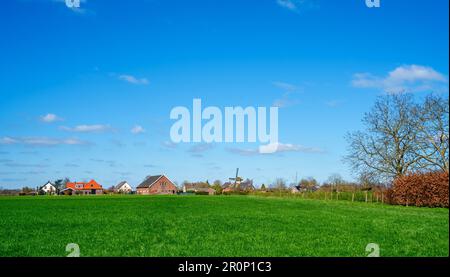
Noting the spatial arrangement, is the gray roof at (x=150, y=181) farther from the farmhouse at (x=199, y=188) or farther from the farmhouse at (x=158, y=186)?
the farmhouse at (x=199, y=188)

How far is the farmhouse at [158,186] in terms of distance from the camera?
96.7 m

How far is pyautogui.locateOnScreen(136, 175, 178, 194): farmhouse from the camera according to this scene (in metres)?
96.7

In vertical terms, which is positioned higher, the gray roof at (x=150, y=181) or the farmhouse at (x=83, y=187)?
the gray roof at (x=150, y=181)

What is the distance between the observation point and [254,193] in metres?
80.8

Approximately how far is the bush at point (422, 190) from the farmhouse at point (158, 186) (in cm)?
6453

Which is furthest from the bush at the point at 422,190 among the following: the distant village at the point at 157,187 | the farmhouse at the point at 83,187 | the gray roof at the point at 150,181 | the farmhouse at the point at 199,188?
the farmhouse at the point at 83,187

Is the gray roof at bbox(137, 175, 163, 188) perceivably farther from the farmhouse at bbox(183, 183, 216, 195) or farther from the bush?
the bush

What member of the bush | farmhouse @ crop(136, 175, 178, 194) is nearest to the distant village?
farmhouse @ crop(136, 175, 178, 194)

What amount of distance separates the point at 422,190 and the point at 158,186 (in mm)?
69317

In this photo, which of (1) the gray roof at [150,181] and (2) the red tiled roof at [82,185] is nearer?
(1) the gray roof at [150,181]

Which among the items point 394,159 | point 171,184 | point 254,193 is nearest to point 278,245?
point 394,159

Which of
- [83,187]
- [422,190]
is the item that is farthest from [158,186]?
[422,190]
